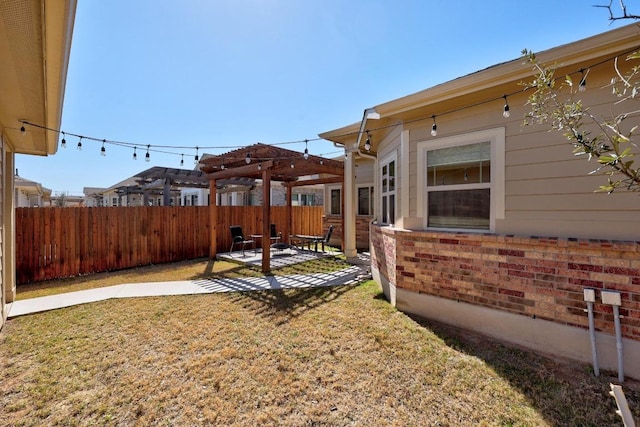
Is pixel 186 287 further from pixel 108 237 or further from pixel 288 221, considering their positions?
pixel 288 221

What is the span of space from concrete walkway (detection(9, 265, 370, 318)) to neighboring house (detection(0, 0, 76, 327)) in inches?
22.1

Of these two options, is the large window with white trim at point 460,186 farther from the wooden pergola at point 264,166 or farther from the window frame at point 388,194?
the wooden pergola at point 264,166

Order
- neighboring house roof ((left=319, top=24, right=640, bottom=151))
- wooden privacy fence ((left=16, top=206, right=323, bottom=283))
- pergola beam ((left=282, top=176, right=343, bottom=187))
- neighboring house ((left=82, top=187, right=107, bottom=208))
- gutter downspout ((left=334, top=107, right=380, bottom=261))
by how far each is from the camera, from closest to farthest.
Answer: neighboring house roof ((left=319, top=24, right=640, bottom=151))
wooden privacy fence ((left=16, top=206, right=323, bottom=283))
gutter downspout ((left=334, top=107, right=380, bottom=261))
pergola beam ((left=282, top=176, right=343, bottom=187))
neighboring house ((left=82, top=187, right=107, bottom=208))

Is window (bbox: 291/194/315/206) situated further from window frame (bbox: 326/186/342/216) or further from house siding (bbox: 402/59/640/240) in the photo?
house siding (bbox: 402/59/640/240)

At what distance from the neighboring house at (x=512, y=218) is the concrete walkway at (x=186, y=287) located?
210cm

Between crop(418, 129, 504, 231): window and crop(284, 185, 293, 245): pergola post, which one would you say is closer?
crop(418, 129, 504, 231): window

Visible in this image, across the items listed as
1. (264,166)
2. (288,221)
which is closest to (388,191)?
(264,166)

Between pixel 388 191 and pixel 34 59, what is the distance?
17.9ft

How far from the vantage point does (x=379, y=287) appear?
588 centimetres

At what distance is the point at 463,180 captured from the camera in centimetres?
411

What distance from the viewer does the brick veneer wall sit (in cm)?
294

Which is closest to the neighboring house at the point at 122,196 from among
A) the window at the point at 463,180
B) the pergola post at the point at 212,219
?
the pergola post at the point at 212,219

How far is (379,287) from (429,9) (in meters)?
6.04

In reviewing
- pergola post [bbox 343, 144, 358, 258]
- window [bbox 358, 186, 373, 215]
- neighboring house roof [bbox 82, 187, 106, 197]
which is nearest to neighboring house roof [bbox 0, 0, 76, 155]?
pergola post [bbox 343, 144, 358, 258]
